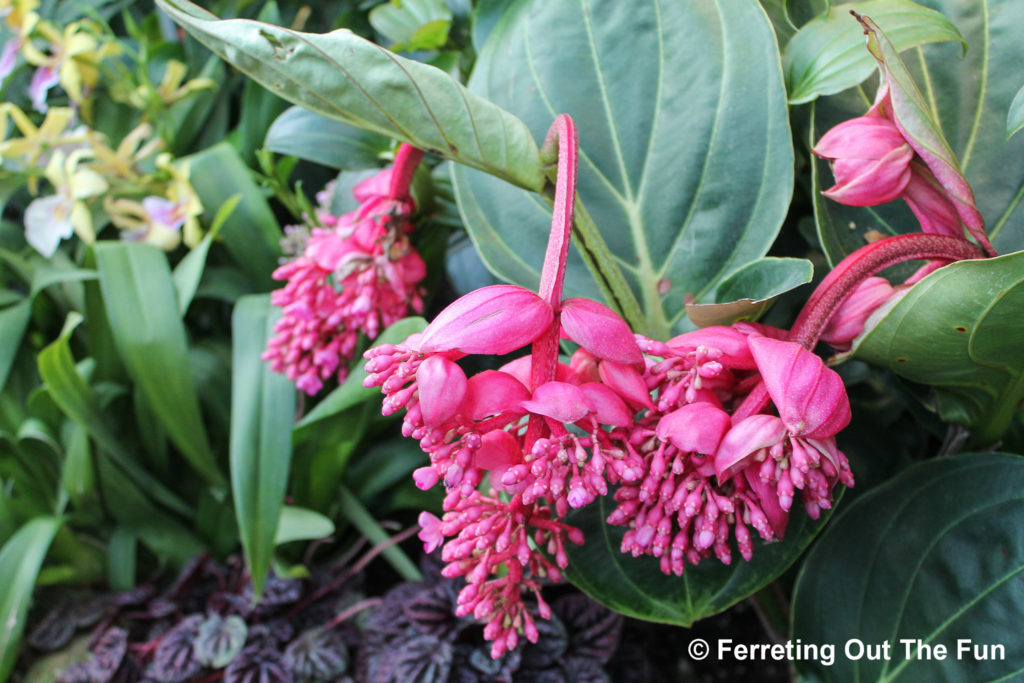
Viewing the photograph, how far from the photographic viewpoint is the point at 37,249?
2.91ft

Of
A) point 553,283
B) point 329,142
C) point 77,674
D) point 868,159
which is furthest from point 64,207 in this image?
point 868,159

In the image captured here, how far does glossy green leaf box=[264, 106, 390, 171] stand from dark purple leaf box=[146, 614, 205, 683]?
0.50 m

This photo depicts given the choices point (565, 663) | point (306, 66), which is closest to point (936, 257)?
point (306, 66)

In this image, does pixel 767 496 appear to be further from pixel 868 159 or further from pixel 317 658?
pixel 317 658

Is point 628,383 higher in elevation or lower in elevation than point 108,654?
higher

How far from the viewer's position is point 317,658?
68 cm

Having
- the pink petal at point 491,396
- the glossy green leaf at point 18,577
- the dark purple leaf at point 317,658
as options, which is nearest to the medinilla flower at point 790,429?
the pink petal at point 491,396

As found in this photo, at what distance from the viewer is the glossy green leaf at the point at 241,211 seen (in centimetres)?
82

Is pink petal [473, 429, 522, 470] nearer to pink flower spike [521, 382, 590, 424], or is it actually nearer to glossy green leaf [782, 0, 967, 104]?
pink flower spike [521, 382, 590, 424]

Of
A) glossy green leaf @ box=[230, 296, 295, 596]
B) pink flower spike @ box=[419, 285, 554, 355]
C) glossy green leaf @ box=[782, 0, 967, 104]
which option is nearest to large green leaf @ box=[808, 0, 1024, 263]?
glossy green leaf @ box=[782, 0, 967, 104]

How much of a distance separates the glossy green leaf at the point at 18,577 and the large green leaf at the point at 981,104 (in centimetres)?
81

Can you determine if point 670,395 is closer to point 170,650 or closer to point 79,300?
point 170,650

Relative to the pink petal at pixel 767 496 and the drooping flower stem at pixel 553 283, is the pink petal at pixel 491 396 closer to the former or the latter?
the drooping flower stem at pixel 553 283

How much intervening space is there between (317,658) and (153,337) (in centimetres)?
38
